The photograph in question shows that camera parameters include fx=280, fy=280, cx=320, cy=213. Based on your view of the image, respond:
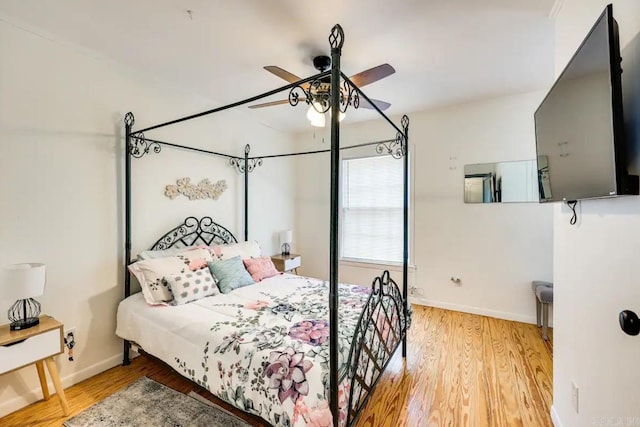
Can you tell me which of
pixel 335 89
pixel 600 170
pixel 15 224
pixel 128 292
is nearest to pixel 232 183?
pixel 128 292

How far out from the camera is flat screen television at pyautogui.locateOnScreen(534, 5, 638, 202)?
0.93 meters

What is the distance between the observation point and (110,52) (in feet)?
7.56

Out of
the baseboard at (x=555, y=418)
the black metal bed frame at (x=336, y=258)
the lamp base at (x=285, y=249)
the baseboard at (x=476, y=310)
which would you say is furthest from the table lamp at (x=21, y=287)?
the baseboard at (x=476, y=310)

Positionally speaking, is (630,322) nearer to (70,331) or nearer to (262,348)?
(262,348)

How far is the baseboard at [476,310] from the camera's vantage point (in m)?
3.25

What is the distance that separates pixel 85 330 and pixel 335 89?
8.83 ft

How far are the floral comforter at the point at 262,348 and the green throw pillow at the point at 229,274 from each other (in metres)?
0.13

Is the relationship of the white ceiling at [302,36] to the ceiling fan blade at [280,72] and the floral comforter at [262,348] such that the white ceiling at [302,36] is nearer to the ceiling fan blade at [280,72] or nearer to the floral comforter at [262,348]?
the ceiling fan blade at [280,72]

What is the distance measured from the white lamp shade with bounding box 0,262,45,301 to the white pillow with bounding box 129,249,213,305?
644 millimetres

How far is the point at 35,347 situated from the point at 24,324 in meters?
0.17

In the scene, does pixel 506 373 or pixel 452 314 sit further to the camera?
pixel 452 314

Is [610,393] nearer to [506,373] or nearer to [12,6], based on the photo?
[506,373]

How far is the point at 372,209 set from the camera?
13.9 feet

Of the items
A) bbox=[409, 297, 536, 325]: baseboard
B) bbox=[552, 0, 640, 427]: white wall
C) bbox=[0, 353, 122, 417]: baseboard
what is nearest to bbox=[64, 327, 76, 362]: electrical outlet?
bbox=[0, 353, 122, 417]: baseboard
